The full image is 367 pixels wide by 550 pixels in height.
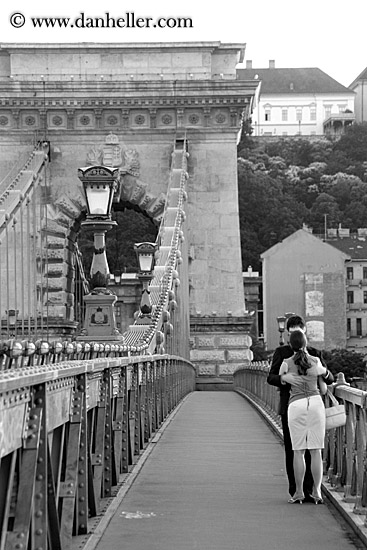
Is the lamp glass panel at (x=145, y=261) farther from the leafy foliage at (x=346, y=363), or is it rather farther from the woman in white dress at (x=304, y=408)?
the leafy foliage at (x=346, y=363)

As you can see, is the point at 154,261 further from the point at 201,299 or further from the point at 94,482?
the point at 94,482

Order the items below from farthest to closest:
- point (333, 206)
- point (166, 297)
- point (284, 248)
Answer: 1. point (333, 206)
2. point (284, 248)
3. point (166, 297)

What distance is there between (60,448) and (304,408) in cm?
326

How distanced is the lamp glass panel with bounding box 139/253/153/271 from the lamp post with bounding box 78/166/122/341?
1391 cm

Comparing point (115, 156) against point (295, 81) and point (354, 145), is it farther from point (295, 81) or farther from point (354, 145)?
point (295, 81)

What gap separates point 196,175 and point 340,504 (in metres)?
35.1

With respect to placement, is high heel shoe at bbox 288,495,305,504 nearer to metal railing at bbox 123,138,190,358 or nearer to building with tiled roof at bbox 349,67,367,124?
metal railing at bbox 123,138,190,358

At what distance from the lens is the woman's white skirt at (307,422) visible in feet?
33.0

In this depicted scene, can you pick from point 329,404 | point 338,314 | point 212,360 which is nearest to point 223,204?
point 212,360

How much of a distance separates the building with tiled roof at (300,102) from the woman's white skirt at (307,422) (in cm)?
17252

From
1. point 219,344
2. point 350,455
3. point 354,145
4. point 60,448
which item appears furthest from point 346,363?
point 60,448

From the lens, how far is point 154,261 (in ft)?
106

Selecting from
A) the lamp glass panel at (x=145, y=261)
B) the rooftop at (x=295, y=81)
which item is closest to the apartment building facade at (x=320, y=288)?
the rooftop at (x=295, y=81)

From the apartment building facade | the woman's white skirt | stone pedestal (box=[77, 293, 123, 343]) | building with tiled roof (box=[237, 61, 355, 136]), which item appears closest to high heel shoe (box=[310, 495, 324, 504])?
the woman's white skirt
